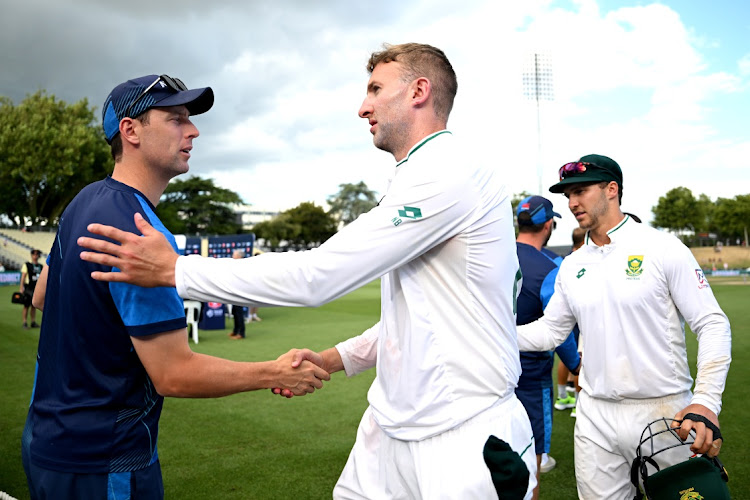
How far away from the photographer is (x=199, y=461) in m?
6.23

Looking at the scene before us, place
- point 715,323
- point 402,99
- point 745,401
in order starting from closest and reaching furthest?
point 402,99 < point 715,323 < point 745,401

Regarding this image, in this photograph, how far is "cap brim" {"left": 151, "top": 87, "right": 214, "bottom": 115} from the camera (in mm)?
2572

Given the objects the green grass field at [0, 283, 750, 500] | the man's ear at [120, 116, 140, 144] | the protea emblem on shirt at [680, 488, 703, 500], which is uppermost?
the man's ear at [120, 116, 140, 144]

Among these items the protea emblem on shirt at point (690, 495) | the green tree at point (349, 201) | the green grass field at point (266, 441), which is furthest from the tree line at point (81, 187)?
the protea emblem on shirt at point (690, 495)

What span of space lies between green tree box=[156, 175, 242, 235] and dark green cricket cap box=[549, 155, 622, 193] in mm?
76781

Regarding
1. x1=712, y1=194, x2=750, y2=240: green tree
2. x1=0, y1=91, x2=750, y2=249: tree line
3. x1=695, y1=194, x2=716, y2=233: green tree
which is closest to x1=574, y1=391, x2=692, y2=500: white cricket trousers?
x1=0, y1=91, x2=750, y2=249: tree line

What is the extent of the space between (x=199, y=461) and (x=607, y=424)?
14.1 feet

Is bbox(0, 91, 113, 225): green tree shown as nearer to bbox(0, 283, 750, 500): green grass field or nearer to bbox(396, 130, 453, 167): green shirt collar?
bbox(0, 283, 750, 500): green grass field

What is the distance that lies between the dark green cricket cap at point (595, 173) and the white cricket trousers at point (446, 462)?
82.6 inches

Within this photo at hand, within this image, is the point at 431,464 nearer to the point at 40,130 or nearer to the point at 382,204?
the point at 382,204

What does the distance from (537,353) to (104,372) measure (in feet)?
12.4

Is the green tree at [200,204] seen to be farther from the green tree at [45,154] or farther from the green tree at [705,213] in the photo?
the green tree at [705,213]

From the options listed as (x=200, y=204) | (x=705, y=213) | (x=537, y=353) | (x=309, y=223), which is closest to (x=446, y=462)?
(x=537, y=353)

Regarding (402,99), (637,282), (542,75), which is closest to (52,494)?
(402,99)
